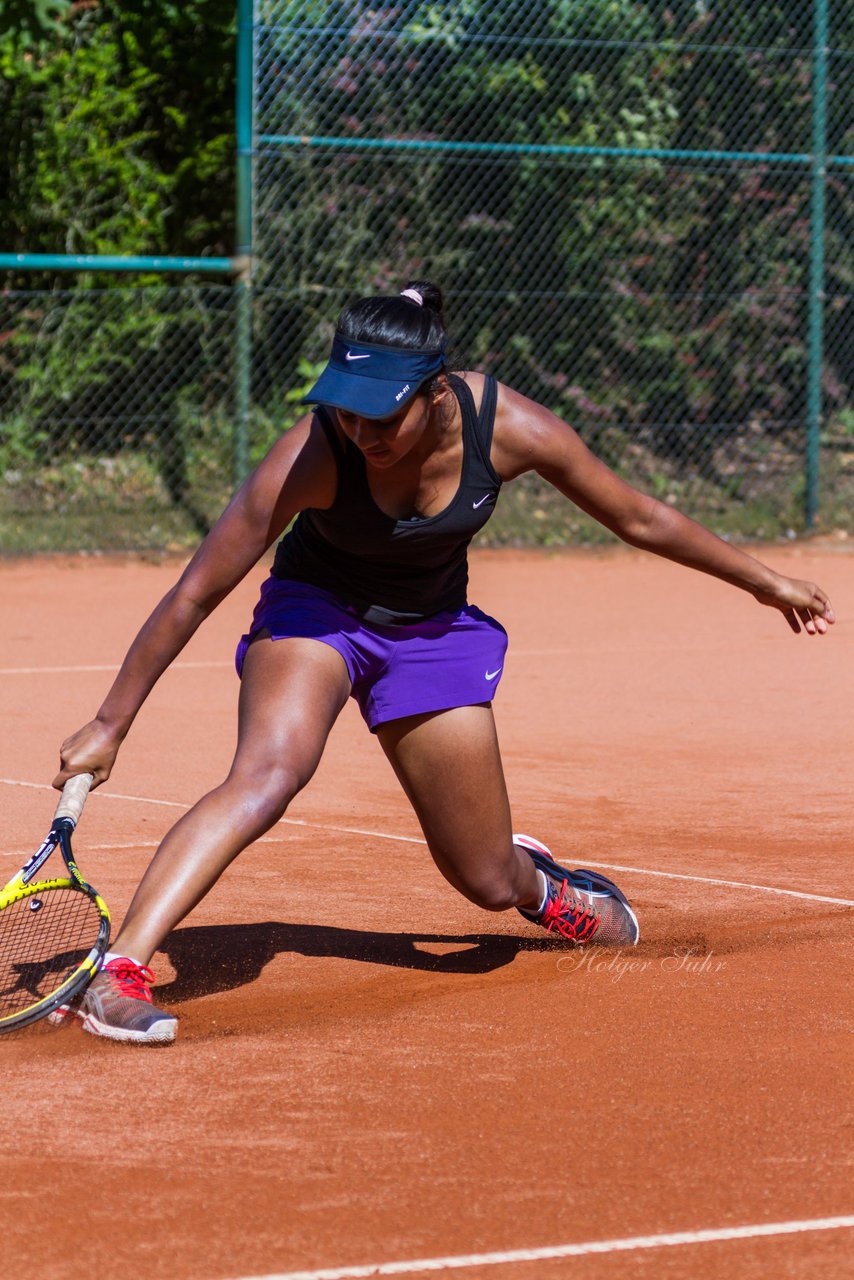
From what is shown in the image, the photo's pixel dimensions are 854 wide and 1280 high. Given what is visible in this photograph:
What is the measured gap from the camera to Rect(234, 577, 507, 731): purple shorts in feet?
14.2

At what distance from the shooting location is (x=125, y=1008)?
3.94 metres

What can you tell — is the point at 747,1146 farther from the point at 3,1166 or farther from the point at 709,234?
the point at 709,234

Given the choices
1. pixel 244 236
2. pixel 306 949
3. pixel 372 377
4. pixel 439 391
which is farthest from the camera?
pixel 244 236

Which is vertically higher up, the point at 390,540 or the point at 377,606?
the point at 390,540

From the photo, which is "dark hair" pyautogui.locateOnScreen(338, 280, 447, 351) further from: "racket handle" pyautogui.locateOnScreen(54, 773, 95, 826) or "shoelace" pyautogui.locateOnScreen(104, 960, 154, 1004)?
"shoelace" pyautogui.locateOnScreen(104, 960, 154, 1004)

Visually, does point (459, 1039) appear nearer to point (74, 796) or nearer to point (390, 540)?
point (74, 796)

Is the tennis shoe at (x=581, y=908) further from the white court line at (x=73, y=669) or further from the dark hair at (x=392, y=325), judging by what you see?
the white court line at (x=73, y=669)

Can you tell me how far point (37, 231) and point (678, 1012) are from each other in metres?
12.7

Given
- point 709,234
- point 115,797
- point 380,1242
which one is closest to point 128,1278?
point 380,1242

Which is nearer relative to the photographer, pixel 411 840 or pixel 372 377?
pixel 372 377

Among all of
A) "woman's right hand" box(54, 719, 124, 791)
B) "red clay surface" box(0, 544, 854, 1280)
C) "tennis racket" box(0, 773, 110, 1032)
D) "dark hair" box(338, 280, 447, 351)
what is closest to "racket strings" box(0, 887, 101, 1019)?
"tennis racket" box(0, 773, 110, 1032)

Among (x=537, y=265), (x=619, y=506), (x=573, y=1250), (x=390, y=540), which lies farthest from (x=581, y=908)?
(x=537, y=265)

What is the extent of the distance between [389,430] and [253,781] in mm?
820

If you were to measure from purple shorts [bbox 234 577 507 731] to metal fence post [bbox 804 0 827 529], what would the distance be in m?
11.1
